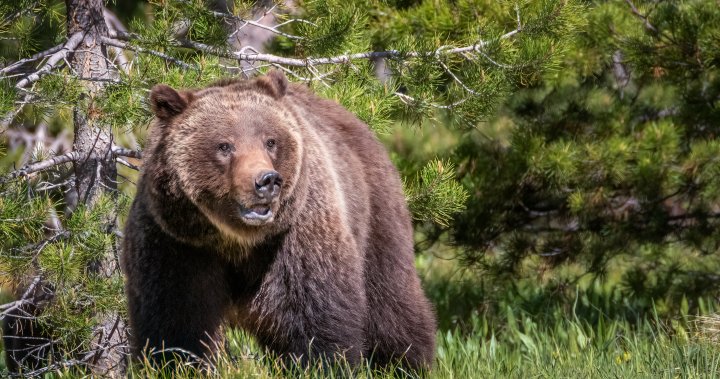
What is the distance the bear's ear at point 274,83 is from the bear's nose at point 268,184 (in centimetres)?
70

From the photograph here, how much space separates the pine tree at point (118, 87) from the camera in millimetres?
5320

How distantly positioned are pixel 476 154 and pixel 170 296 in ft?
11.6

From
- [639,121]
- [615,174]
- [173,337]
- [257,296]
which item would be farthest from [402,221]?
[639,121]

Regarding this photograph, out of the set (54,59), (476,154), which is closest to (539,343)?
(476,154)

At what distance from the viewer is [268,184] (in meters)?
4.32

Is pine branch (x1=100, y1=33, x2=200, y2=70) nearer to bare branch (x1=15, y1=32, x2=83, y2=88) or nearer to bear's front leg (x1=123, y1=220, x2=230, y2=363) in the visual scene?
bare branch (x1=15, y1=32, x2=83, y2=88)

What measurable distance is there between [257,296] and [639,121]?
3863mm

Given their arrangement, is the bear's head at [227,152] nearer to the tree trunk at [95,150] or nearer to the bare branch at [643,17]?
the tree trunk at [95,150]

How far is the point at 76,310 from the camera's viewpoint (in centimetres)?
561

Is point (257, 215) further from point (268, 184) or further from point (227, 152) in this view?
point (227, 152)

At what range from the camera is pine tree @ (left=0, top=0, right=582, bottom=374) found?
532cm

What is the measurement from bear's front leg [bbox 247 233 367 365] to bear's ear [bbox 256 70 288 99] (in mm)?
708

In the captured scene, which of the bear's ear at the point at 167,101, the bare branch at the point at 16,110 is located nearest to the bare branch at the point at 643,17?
the bear's ear at the point at 167,101

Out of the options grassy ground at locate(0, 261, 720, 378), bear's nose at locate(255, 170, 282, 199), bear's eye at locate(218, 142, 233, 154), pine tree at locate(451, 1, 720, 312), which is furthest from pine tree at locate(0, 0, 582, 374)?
bear's nose at locate(255, 170, 282, 199)
